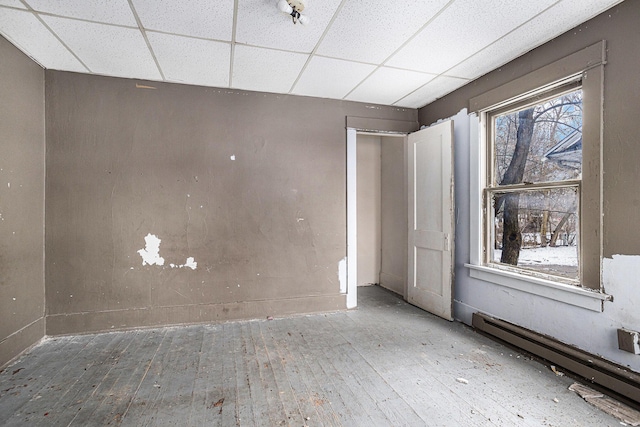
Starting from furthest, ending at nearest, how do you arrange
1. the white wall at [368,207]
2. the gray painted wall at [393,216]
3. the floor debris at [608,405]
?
1. the white wall at [368,207]
2. the gray painted wall at [393,216]
3. the floor debris at [608,405]

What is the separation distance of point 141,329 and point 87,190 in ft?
5.00

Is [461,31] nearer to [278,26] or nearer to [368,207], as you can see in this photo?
[278,26]

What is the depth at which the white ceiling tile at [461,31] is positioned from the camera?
2.08 m

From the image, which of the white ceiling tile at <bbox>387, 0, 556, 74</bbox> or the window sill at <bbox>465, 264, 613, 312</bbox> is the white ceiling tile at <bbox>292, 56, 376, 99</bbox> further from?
the window sill at <bbox>465, 264, 613, 312</bbox>

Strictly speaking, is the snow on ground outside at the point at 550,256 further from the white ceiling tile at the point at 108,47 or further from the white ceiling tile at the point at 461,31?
the white ceiling tile at the point at 108,47

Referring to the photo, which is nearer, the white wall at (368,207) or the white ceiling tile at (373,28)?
the white ceiling tile at (373,28)

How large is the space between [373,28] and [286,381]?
106 inches

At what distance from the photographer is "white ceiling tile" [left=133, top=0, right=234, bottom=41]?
6.70 feet

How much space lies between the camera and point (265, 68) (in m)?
3.00

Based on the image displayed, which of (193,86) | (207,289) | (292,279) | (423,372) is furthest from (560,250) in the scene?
(193,86)

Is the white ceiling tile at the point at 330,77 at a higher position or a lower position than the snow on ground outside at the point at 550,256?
higher

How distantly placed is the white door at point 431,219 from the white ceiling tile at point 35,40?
12.1 feet

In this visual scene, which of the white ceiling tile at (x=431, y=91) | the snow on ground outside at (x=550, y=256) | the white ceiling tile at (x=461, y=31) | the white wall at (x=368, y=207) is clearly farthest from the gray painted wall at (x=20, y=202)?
the snow on ground outside at (x=550, y=256)

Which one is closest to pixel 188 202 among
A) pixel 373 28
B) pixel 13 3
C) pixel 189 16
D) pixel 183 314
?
pixel 183 314
